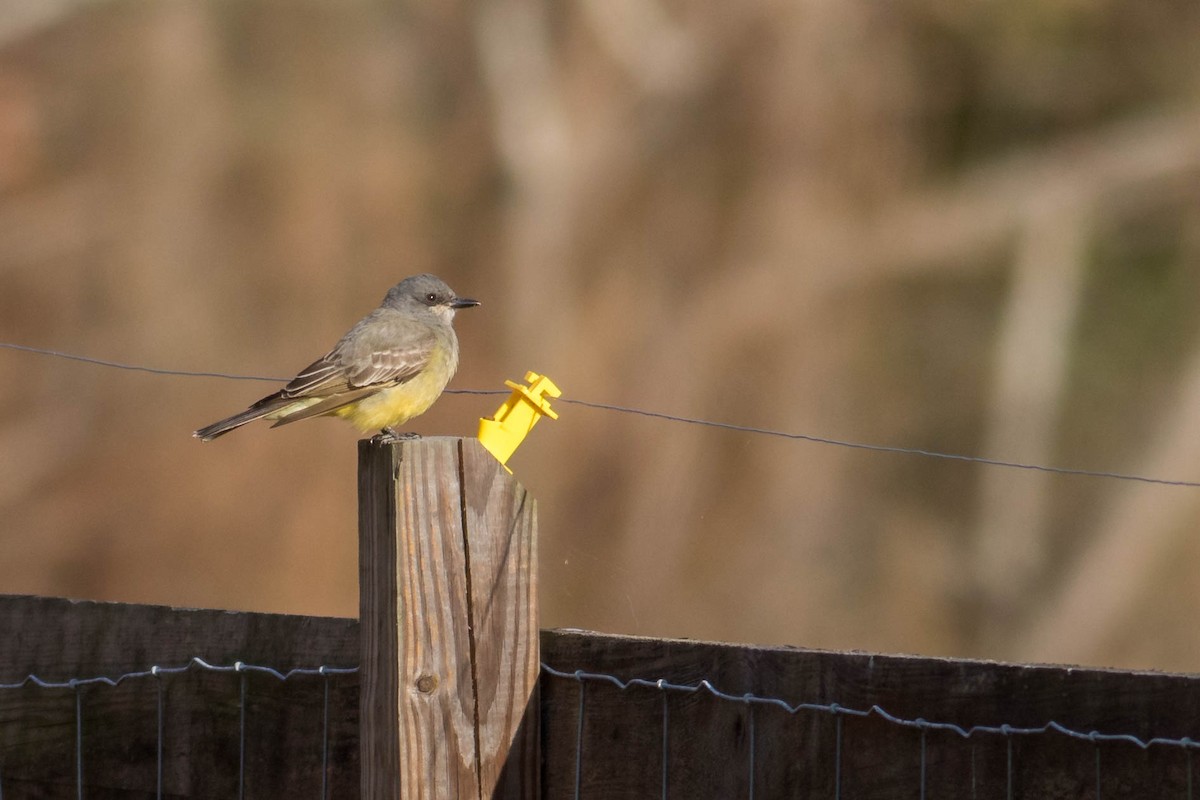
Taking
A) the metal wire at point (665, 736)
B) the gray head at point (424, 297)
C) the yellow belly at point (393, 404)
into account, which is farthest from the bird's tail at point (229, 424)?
the metal wire at point (665, 736)

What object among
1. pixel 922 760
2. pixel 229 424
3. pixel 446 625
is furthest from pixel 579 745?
pixel 229 424

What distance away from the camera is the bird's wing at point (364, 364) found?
17.0 feet

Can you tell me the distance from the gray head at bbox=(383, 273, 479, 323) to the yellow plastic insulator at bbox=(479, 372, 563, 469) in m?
3.35

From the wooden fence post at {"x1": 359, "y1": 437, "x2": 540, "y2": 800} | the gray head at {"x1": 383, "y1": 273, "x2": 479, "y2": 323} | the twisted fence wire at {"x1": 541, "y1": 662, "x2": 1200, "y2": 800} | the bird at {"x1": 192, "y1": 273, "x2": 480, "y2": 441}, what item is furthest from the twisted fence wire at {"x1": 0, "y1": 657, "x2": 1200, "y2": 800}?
the gray head at {"x1": 383, "y1": 273, "x2": 479, "y2": 323}

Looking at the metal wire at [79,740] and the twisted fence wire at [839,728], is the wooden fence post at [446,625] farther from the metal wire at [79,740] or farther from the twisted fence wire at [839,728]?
the metal wire at [79,740]

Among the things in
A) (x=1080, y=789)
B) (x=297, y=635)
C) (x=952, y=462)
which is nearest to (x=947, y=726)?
(x=1080, y=789)

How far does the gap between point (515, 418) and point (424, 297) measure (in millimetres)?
3547

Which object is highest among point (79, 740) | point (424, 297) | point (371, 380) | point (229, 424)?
point (424, 297)

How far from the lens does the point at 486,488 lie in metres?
2.35

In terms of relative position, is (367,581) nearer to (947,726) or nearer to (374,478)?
(374,478)

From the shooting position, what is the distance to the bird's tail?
4684mm

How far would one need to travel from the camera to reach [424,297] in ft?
19.9

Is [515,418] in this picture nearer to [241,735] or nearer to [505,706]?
[505,706]

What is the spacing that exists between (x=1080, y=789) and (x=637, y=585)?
7.16 metres
